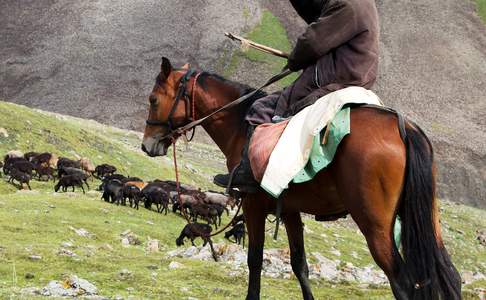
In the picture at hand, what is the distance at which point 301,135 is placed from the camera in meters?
7.95

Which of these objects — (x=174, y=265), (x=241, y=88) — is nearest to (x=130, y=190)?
(x=174, y=265)

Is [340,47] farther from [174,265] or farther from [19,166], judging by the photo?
[19,166]

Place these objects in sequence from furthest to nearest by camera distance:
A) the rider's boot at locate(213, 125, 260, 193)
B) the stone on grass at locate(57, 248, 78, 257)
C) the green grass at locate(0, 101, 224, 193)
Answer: the green grass at locate(0, 101, 224, 193)
the stone on grass at locate(57, 248, 78, 257)
the rider's boot at locate(213, 125, 260, 193)

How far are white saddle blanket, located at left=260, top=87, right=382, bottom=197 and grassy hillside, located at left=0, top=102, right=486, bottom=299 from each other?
4.03m

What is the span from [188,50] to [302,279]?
70164 millimetres

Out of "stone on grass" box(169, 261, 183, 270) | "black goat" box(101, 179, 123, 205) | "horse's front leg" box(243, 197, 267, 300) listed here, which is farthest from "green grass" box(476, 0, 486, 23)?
"horse's front leg" box(243, 197, 267, 300)

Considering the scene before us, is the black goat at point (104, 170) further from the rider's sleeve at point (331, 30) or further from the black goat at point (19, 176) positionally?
the rider's sleeve at point (331, 30)

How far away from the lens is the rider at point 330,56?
8367 millimetres

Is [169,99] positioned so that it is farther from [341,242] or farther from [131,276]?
[341,242]

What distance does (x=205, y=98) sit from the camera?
9883mm

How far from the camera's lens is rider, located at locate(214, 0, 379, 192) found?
8.37 meters

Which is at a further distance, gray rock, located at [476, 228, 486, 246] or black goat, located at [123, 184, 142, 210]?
gray rock, located at [476, 228, 486, 246]

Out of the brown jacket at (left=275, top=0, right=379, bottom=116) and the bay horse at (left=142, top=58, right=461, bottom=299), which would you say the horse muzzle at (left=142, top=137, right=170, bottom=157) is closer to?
the brown jacket at (left=275, top=0, right=379, bottom=116)

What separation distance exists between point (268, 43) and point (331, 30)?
241 feet
